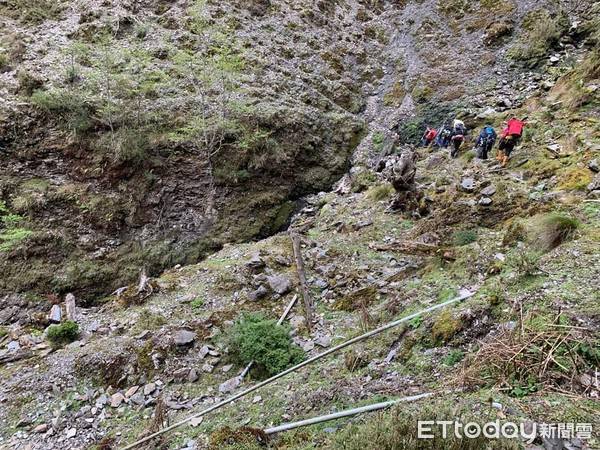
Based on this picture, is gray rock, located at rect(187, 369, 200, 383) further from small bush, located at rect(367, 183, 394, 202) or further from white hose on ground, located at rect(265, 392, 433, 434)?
small bush, located at rect(367, 183, 394, 202)

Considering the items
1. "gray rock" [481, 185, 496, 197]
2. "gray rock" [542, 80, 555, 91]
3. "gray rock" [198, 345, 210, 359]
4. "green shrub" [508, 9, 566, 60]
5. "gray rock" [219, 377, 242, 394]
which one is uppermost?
"green shrub" [508, 9, 566, 60]

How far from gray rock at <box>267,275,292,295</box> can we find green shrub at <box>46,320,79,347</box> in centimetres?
491

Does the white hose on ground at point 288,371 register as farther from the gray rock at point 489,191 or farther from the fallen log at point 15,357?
the gray rock at point 489,191

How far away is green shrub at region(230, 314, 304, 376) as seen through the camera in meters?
6.79

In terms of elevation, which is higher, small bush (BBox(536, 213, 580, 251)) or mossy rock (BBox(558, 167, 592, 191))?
mossy rock (BBox(558, 167, 592, 191))

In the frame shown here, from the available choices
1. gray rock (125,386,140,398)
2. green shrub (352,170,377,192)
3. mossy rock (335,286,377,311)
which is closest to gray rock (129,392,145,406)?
gray rock (125,386,140,398)

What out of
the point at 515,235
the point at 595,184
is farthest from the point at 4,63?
the point at 595,184

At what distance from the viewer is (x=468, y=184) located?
1108 cm

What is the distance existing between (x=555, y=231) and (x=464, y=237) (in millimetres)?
1976

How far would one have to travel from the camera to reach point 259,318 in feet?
25.7

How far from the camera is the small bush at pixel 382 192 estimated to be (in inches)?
521

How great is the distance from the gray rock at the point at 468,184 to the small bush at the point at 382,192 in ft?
8.36

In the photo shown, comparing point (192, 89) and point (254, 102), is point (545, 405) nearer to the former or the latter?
point (254, 102)

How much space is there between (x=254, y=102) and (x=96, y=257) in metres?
9.34
